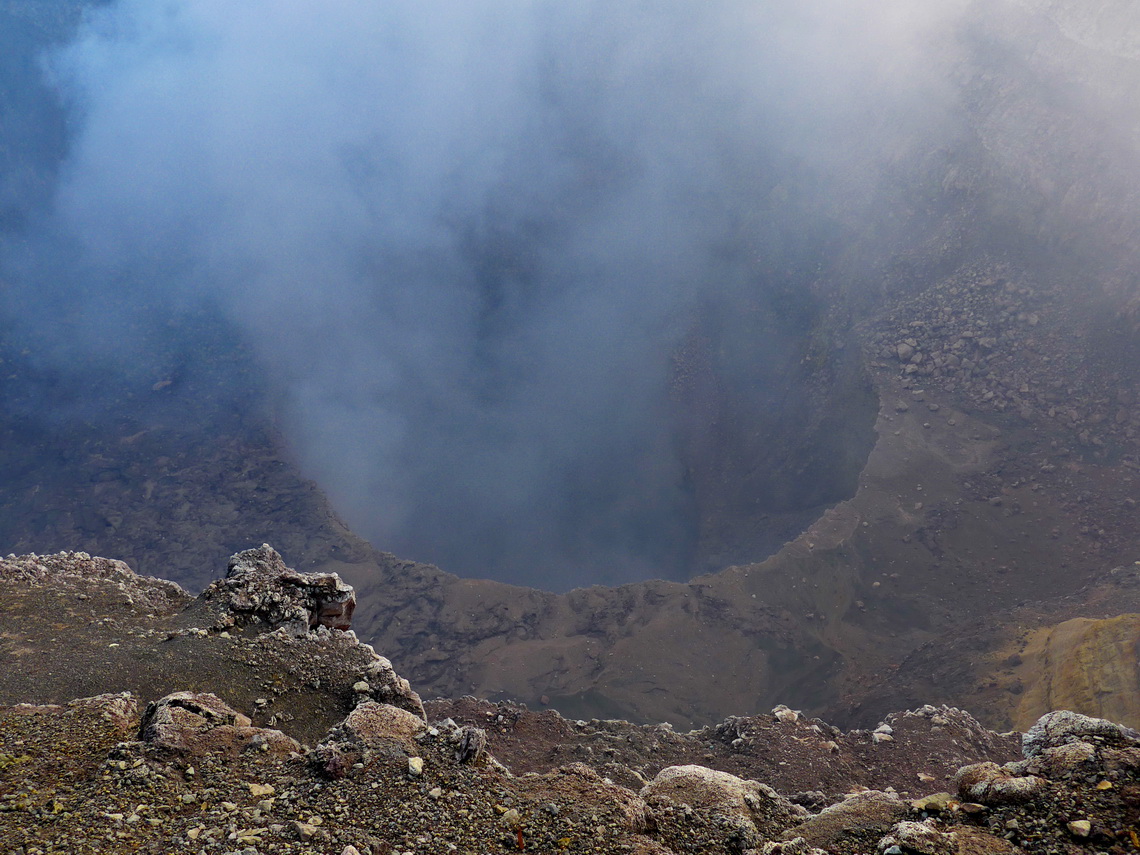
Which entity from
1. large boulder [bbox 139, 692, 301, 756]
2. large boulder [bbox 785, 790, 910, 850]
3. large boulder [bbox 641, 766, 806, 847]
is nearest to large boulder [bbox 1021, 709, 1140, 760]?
large boulder [bbox 785, 790, 910, 850]

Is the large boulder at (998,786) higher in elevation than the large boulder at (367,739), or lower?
lower

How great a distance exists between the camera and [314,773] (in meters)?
8.48

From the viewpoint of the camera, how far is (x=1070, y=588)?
27141 mm

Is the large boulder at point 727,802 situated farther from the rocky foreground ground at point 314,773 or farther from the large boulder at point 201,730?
the large boulder at point 201,730

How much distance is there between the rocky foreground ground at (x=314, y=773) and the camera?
717 centimetres

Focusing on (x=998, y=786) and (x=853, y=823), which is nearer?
(x=998, y=786)

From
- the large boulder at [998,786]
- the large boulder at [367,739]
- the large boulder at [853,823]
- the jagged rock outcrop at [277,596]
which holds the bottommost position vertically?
the large boulder at [853,823]

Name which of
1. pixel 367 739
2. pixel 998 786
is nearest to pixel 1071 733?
pixel 998 786

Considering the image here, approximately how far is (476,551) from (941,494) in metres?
24.2

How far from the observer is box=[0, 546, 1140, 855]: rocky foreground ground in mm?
7168

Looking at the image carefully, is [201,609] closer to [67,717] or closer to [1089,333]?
[67,717]

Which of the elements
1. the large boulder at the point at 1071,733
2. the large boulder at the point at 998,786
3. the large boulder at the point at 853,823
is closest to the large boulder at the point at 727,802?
the large boulder at the point at 853,823

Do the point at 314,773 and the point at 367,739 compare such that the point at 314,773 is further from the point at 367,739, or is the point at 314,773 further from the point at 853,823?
the point at 853,823

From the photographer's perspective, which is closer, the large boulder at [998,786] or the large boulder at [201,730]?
the large boulder at [998,786]
